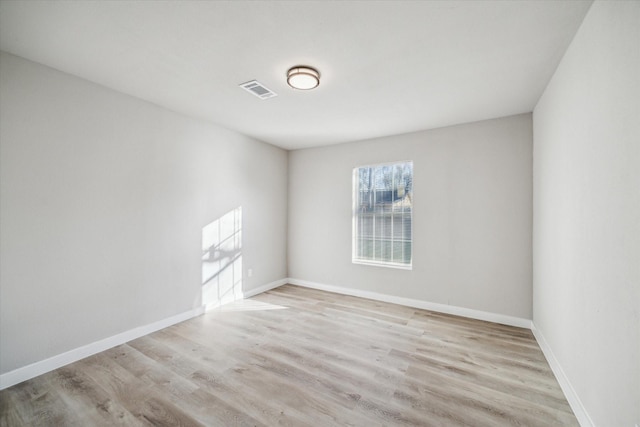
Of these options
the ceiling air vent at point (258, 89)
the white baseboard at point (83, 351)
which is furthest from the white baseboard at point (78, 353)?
the ceiling air vent at point (258, 89)

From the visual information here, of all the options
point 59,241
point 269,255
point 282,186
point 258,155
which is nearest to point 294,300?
point 269,255

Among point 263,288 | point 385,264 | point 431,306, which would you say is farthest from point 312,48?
point 263,288

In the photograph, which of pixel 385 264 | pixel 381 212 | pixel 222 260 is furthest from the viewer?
pixel 381 212

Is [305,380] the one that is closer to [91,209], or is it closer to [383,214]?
[91,209]

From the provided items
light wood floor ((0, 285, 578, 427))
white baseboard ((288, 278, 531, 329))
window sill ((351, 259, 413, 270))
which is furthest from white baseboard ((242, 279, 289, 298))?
window sill ((351, 259, 413, 270))

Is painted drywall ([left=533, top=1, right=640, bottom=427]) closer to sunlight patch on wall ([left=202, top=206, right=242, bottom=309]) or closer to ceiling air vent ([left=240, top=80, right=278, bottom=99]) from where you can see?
ceiling air vent ([left=240, top=80, right=278, bottom=99])

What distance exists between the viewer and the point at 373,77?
2.46 m

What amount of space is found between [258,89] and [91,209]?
2042mm

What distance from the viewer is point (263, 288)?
474 centimetres

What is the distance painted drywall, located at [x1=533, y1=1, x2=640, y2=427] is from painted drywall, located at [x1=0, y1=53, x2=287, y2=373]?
3885 millimetres

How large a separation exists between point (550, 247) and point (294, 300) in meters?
3.32

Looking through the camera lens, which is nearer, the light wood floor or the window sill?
the light wood floor

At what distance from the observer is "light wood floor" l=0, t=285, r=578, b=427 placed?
1.83 metres

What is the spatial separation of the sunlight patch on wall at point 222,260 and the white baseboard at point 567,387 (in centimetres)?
389
